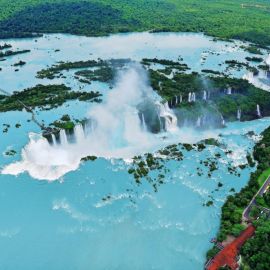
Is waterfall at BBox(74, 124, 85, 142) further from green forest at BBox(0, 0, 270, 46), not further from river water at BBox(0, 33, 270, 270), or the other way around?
green forest at BBox(0, 0, 270, 46)

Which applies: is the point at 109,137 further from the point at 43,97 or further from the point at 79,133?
the point at 43,97

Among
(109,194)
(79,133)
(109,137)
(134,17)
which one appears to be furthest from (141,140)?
(134,17)

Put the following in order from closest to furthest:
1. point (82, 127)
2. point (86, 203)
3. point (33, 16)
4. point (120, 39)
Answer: point (86, 203) → point (82, 127) → point (120, 39) → point (33, 16)

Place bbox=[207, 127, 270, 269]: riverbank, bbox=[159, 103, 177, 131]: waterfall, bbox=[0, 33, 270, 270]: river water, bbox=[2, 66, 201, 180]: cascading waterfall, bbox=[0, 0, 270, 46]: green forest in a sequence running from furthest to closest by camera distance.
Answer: bbox=[0, 0, 270, 46]: green forest → bbox=[159, 103, 177, 131]: waterfall → bbox=[2, 66, 201, 180]: cascading waterfall → bbox=[0, 33, 270, 270]: river water → bbox=[207, 127, 270, 269]: riverbank

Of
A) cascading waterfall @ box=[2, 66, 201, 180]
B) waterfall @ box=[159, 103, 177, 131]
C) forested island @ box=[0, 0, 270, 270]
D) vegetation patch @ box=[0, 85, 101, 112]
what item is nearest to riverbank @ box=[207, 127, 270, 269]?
forested island @ box=[0, 0, 270, 270]

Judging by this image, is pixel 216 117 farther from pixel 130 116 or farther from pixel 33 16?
pixel 33 16

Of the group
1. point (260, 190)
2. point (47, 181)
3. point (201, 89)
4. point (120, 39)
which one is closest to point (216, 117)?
point (201, 89)
